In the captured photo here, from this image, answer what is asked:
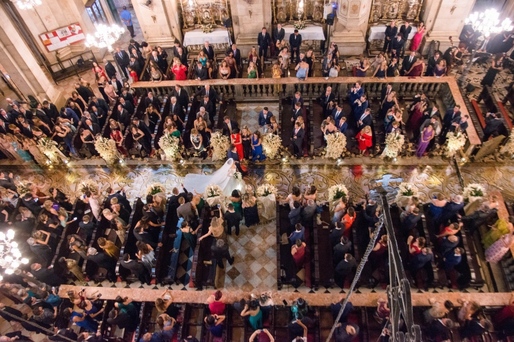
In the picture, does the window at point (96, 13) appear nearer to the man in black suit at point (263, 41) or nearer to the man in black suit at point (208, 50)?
the man in black suit at point (208, 50)

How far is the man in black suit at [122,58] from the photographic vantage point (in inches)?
582

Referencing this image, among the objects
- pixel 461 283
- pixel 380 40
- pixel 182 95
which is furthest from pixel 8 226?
pixel 380 40

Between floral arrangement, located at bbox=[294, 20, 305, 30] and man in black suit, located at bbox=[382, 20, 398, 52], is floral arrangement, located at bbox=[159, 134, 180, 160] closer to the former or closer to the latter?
floral arrangement, located at bbox=[294, 20, 305, 30]

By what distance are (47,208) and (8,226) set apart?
165cm

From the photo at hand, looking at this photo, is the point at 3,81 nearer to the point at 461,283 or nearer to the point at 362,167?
the point at 362,167

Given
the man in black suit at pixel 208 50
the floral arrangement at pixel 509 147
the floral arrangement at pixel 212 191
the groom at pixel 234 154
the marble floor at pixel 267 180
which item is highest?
the man in black suit at pixel 208 50

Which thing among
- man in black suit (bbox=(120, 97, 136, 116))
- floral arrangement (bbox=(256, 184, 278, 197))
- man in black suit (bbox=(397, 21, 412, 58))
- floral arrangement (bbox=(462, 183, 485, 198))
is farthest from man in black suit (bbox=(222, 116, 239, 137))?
man in black suit (bbox=(397, 21, 412, 58))

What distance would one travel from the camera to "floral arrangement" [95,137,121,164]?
11.9m

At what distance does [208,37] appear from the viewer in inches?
637

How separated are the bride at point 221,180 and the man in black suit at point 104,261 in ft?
10.1

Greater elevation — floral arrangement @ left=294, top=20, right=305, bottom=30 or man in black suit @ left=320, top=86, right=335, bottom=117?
floral arrangement @ left=294, top=20, right=305, bottom=30

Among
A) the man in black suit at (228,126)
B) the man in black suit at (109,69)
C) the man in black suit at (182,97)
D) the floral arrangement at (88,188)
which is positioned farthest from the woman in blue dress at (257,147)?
the man in black suit at (109,69)

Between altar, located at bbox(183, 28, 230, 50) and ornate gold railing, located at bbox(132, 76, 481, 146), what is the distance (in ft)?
11.1

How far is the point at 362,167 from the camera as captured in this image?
11977 millimetres
